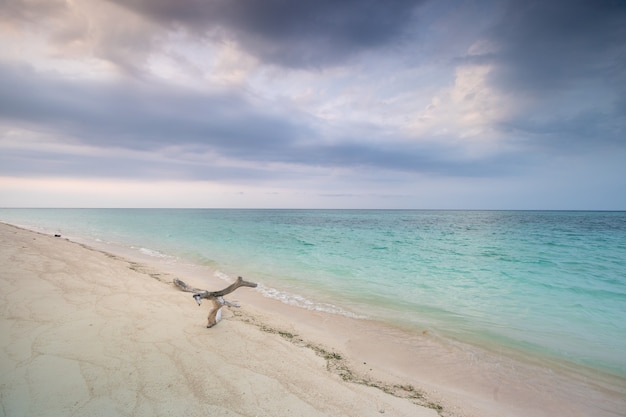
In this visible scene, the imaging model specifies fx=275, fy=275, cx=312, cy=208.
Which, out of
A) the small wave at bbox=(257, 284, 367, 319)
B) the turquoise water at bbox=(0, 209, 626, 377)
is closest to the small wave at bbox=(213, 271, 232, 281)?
the turquoise water at bbox=(0, 209, 626, 377)

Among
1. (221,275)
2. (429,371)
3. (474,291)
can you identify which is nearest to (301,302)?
(429,371)

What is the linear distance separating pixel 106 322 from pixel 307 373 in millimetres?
4219

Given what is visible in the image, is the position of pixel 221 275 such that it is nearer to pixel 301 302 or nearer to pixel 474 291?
pixel 301 302

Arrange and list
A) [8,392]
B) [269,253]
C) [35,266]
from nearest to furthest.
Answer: [8,392] → [35,266] → [269,253]

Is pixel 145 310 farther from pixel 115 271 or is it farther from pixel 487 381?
pixel 487 381

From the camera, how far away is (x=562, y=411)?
464 centimetres

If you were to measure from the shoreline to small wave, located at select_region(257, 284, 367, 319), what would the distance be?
2.80 feet

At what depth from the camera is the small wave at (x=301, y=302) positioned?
886 cm

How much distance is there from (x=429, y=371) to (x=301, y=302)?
195 inches

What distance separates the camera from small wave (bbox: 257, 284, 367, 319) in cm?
886

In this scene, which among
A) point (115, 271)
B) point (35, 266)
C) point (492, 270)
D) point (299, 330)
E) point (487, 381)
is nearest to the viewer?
point (487, 381)

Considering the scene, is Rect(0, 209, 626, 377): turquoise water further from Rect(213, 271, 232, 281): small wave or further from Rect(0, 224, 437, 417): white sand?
Rect(0, 224, 437, 417): white sand

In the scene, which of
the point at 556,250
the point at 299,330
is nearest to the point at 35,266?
the point at 299,330

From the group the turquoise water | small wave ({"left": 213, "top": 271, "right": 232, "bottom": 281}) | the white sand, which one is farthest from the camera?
small wave ({"left": 213, "top": 271, "right": 232, "bottom": 281})
